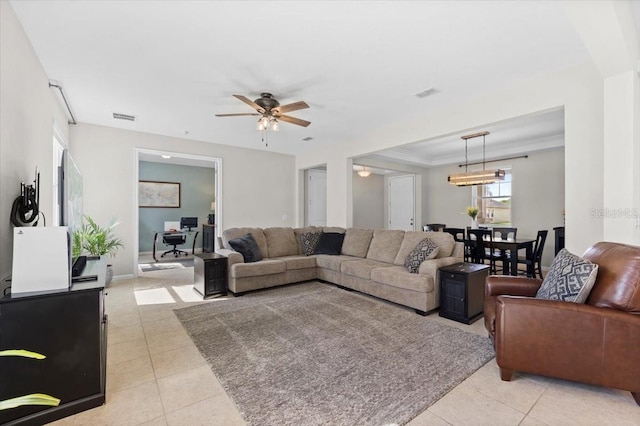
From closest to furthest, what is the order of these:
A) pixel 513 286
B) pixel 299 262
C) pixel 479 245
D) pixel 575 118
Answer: pixel 513 286, pixel 575 118, pixel 299 262, pixel 479 245

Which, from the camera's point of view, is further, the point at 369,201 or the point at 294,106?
the point at 369,201

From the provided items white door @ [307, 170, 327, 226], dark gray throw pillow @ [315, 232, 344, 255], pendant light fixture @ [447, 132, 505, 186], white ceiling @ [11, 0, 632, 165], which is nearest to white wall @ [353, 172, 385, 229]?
white door @ [307, 170, 327, 226]

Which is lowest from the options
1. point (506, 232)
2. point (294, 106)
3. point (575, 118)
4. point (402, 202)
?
point (506, 232)

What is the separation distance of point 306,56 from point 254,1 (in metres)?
0.82

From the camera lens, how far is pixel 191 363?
2336 millimetres

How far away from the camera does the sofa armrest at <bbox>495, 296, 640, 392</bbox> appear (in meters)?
1.78

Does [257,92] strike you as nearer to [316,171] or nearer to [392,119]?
[392,119]

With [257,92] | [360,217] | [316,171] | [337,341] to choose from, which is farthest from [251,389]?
[360,217]

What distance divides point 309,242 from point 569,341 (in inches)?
154

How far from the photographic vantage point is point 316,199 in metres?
7.93

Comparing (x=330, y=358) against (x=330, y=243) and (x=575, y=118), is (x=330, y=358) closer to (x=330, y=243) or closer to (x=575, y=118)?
(x=330, y=243)

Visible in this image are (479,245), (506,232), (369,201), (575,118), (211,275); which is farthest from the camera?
(369,201)

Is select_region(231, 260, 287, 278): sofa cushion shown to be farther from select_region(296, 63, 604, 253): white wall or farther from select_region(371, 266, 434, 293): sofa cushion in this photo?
select_region(296, 63, 604, 253): white wall

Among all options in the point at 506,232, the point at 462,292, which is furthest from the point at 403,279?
the point at 506,232
